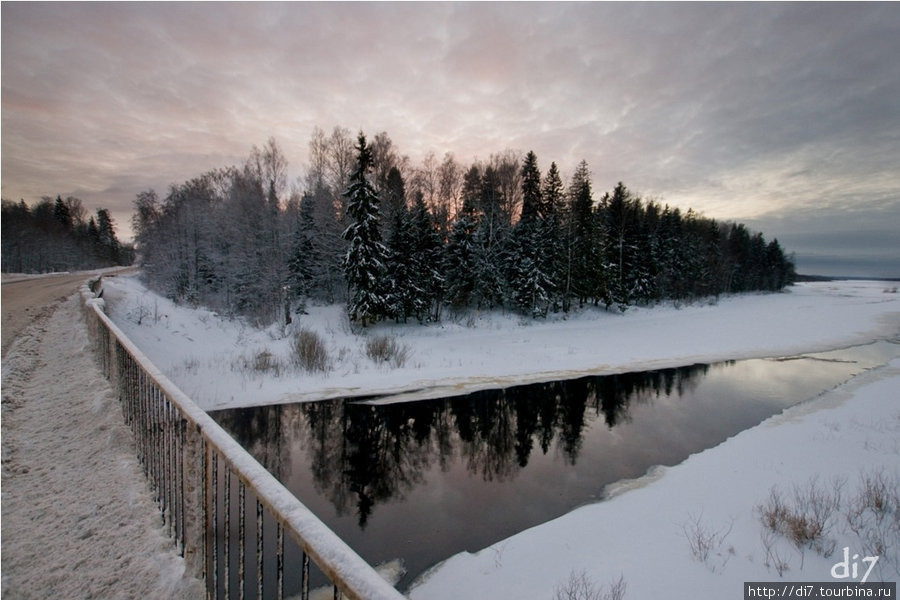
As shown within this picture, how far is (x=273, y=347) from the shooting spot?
1777 centimetres

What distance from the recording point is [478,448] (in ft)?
32.8

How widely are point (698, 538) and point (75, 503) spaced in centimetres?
739

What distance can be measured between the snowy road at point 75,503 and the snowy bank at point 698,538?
9.82 ft

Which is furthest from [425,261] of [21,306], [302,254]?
[21,306]

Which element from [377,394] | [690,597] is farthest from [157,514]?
[377,394]

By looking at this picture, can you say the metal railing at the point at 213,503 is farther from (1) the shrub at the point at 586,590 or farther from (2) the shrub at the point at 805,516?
(2) the shrub at the point at 805,516

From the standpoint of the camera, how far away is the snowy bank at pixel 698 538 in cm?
492

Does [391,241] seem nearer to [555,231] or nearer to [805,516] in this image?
[555,231]

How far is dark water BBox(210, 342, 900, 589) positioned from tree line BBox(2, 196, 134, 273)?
6382 cm

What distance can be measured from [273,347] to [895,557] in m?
18.2

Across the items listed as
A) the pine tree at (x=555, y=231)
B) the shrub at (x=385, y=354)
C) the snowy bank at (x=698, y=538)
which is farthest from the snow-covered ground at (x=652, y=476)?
the pine tree at (x=555, y=231)

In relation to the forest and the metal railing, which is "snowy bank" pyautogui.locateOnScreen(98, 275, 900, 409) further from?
the metal railing

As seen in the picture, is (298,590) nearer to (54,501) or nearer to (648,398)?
(54,501)

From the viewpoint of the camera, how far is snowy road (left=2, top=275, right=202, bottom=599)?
3.34 metres
